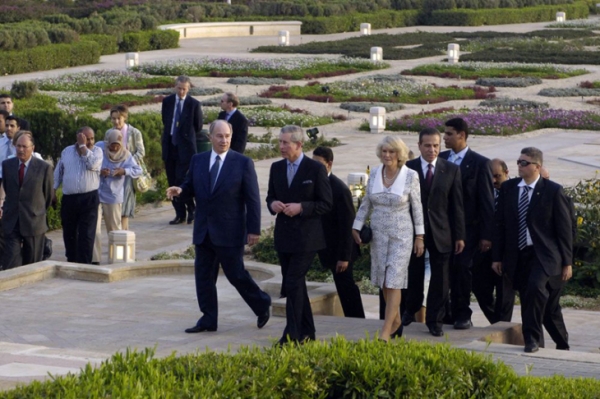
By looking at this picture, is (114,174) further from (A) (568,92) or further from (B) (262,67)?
(B) (262,67)

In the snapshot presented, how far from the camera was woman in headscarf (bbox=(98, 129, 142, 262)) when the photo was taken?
41.5ft

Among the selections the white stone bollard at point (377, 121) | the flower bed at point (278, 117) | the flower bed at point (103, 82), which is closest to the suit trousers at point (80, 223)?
the flower bed at point (278, 117)

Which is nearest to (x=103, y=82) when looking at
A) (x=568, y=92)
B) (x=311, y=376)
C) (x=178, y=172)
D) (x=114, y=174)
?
(x=568, y=92)

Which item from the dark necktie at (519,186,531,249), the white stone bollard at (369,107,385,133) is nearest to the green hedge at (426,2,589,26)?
the white stone bollard at (369,107,385,133)

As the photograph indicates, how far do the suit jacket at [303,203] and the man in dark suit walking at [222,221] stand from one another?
1.07 ft

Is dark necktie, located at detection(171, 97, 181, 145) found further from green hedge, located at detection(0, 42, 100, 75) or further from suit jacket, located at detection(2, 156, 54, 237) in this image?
green hedge, located at detection(0, 42, 100, 75)

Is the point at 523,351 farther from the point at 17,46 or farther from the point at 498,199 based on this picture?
the point at 17,46

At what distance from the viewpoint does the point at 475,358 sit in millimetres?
6164

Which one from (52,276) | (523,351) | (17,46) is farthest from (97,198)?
(17,46)

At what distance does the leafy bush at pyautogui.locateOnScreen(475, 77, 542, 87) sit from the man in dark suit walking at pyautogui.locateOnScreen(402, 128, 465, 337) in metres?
23.9

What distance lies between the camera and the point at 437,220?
8.97m

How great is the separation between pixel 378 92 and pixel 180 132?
16.2 m

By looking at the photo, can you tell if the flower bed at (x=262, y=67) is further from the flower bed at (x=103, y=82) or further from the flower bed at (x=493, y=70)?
the flower bed at (x=493, y=70)

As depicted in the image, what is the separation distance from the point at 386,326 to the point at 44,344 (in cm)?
256
